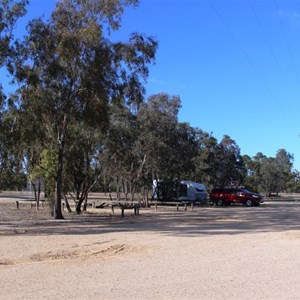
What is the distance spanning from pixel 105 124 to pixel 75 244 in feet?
43.6

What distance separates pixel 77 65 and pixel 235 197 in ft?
95.6

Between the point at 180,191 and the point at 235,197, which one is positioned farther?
the point at 180,191

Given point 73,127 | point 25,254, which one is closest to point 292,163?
point 73,127

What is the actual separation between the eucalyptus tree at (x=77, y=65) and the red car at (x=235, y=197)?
25.9 metres

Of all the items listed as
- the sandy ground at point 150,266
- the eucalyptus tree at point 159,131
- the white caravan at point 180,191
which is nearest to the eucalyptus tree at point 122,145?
the eucalyptus tree at point 159,131

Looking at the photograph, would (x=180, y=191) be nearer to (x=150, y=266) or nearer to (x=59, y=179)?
(x=59, y=179)

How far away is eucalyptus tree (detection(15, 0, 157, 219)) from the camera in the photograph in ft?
82.9

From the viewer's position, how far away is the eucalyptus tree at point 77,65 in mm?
25266

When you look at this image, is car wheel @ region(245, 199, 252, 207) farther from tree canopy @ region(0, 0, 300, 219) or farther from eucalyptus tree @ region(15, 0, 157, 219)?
eucalyptus tree @ region(15, 0, 157, 219)

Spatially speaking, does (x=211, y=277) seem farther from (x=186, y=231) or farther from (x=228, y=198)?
(x=228, y=198)

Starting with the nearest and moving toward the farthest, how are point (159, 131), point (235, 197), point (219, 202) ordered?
point (159, 131), point (235, 197), point (219, 202)

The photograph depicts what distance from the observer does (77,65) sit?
2609cm

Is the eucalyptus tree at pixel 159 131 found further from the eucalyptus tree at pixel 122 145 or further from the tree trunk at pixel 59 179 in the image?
the tree trunk at pixel 59 179

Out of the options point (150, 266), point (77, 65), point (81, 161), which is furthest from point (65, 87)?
point (150, 266)
